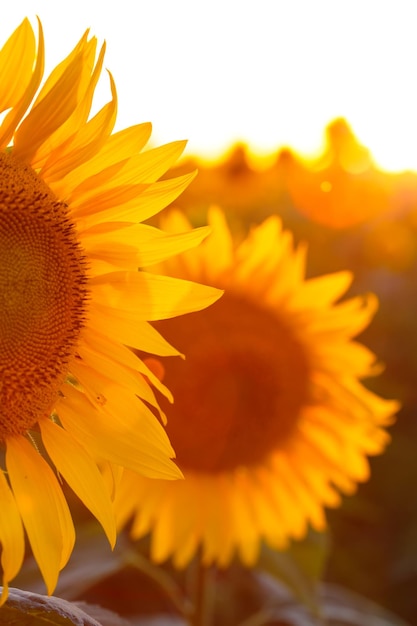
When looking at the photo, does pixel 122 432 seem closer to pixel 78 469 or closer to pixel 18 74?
pixel 78 469

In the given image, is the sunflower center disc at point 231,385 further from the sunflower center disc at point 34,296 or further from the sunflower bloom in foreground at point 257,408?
the sunflower center disc at point 34,296

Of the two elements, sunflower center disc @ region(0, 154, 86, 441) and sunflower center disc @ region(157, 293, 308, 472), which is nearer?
sunflower center disc @ region(0, 154, 86, 441)

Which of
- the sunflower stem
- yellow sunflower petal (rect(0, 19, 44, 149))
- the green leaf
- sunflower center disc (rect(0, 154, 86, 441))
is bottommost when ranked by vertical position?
the sunflower stem

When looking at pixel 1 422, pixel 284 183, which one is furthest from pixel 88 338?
pixel 284 183

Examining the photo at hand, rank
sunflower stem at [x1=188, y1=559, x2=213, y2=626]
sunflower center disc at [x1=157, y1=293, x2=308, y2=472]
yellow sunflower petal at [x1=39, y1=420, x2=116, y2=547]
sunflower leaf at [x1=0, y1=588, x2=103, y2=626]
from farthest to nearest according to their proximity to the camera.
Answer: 1. sunflower center disc at [x1=157, y1=293, x2=308, y2=472]
2. sunflower stem at [x1=188, y1=559, x2=213, y2=626]
3. yellow sunflower petal at [x1=39, y1=420, x2=116, y2=547]
4. sunflower leaf at [x1=0, y1=588, x2=103, y2=626]

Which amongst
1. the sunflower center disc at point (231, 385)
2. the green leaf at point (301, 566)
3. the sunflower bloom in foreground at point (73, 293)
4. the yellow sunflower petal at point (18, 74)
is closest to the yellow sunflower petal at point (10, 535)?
the sunflower bloom in foreground at point (73, 293)

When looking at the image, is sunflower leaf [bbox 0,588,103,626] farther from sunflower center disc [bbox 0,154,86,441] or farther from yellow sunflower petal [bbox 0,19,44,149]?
yellow sunflower petal [bbox 0,19,44,149]

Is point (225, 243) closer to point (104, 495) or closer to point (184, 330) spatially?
point (184, 330)

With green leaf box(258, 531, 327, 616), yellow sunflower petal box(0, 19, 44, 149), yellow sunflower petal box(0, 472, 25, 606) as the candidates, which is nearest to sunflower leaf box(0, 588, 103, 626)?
yellow sunflower petal box(0, 472, 25, 606)
